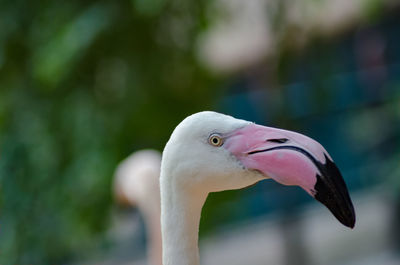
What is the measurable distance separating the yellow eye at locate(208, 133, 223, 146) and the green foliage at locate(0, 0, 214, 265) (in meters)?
Answer: 3.13

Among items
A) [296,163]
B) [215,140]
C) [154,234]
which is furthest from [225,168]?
[154,234]

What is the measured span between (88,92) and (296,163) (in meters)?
3.62

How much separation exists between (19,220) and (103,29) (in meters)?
1.60

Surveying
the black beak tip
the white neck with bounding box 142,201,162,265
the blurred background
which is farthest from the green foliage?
the black beak tip

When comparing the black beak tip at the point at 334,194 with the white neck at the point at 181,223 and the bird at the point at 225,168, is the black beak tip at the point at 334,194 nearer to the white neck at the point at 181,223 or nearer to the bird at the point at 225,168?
the bird at the point at 225,168

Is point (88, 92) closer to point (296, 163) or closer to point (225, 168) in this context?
point (225, 168)

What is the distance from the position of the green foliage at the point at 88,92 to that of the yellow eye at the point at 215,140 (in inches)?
123

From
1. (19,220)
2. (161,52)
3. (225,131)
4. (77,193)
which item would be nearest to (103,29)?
(161,52)

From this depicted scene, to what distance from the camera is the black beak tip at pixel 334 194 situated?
1.70m

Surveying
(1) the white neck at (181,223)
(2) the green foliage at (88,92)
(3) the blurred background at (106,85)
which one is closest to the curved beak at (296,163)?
(1) the white neck at (181,223)

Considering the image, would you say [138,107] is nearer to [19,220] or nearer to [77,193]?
[77,193]

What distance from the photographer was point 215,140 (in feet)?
5.98

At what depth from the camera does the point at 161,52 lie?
17.0 ft

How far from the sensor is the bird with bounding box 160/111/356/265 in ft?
5.64
